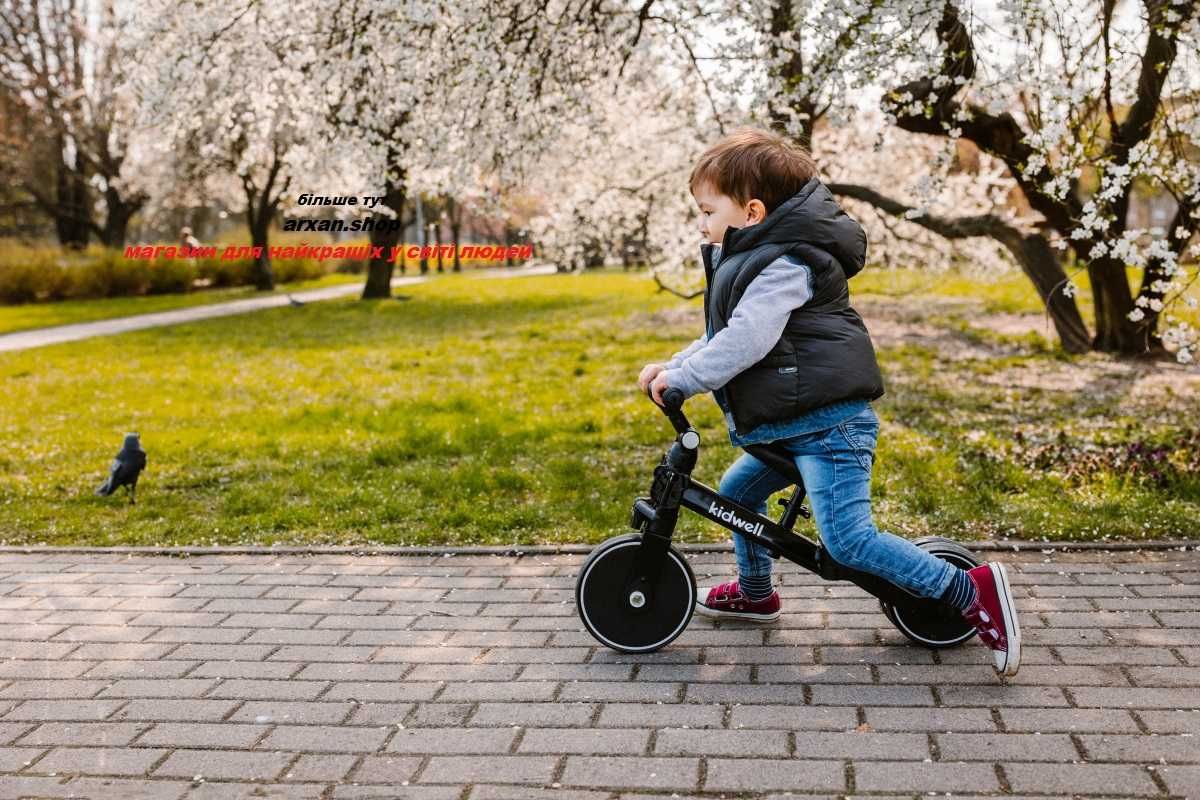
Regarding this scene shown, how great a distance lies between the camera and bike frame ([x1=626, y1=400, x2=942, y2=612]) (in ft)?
12.4

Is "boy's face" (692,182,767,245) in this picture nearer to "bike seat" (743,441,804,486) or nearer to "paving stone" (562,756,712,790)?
"bike seat" (743,441,804,486)

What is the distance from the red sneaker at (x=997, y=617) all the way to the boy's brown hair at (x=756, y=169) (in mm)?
1458

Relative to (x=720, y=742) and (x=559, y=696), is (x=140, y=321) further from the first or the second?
(x=720, y=742)

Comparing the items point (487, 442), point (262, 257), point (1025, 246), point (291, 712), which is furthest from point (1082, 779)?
point (262, 257)

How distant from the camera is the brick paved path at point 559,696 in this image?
304 cm

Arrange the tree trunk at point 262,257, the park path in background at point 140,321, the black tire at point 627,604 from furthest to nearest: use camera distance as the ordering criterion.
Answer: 1. the tree trunk at point 262,257
2. the park path in background at point 140,321
3. the black tire at point 627,604

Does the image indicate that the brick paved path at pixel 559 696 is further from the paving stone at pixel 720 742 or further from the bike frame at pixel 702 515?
the bike frame at pixel 702 515

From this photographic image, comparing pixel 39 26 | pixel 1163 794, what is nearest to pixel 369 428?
pixel 1163 794

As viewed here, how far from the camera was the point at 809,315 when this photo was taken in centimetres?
351

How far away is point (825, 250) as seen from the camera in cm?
350

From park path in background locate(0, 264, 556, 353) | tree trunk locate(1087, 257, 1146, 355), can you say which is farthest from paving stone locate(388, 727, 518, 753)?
park path in background locate(0, 264, 556, 353)

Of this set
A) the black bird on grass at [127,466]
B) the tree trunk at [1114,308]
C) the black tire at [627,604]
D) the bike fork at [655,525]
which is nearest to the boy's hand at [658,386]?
the bike fork at [655,525]

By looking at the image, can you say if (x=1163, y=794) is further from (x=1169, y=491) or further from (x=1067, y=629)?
(x=1169, y=491)

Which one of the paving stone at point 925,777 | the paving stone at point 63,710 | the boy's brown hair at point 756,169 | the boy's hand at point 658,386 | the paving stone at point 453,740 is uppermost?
the boy's brown hair at point 756,169
